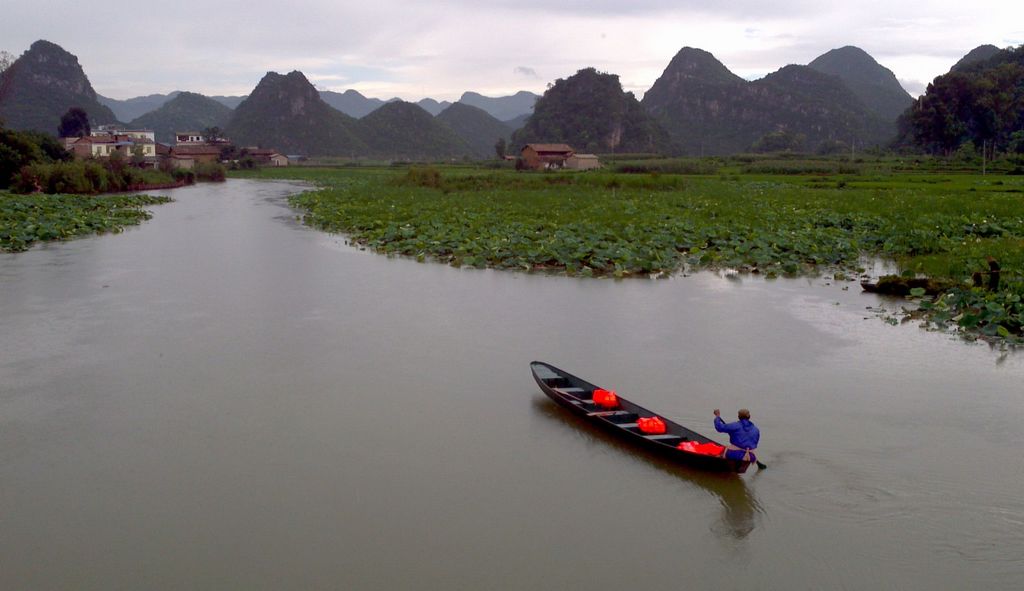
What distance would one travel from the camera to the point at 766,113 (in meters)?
85.1

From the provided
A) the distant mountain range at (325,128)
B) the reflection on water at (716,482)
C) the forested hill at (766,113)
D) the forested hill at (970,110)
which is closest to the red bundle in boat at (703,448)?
the reflection on water at (716,482)

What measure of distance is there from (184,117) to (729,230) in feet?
380

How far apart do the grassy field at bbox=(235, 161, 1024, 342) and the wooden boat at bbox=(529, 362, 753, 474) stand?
5.51m

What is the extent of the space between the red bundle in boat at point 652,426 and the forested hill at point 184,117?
11093 cm

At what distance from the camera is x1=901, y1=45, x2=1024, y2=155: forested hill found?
42781 mm

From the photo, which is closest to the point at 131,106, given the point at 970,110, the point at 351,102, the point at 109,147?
the point at 351,102

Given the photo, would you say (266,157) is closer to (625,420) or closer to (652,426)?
(625,420)

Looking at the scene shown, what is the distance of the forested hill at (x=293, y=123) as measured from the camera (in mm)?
90188

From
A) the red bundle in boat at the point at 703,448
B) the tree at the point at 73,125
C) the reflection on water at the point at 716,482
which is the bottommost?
the reflection on water at the point at 716,482

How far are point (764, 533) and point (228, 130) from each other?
97.6 m

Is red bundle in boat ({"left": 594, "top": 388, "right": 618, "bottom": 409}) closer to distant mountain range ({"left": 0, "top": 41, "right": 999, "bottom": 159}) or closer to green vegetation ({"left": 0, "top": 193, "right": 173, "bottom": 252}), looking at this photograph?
green vegetation ({"left": 0, "top": 193, "right": 173, "bottom": 252})

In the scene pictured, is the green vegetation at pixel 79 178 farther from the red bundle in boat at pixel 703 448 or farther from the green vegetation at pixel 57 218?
the red bundle in boat at pixel 703 448

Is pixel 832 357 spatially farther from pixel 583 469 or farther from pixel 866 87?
pixel 866 87

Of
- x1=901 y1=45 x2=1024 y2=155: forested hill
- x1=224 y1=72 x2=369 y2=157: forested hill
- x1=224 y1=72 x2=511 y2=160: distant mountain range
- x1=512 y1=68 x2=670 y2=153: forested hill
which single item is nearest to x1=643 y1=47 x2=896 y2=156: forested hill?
x1=512 y1=68 x2=670 y2=153: forested hill
